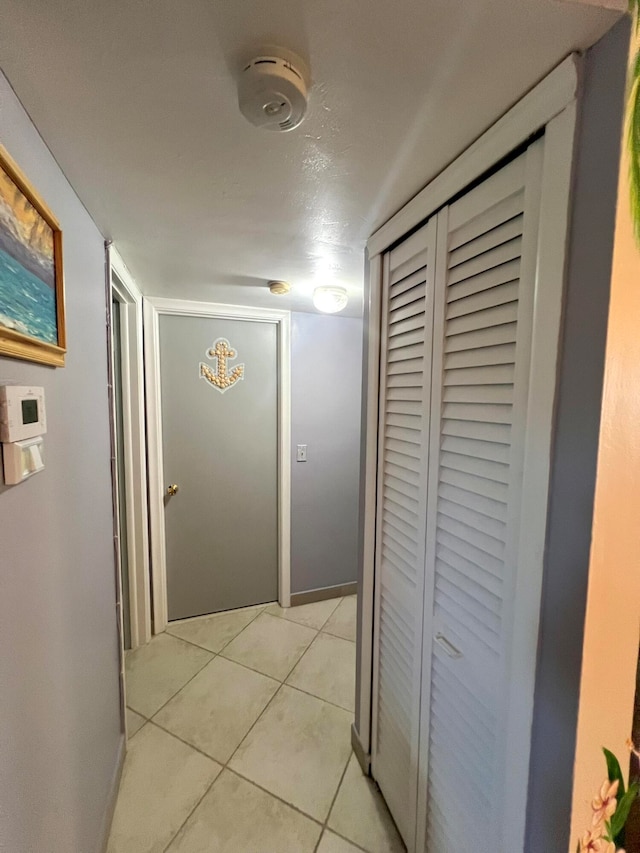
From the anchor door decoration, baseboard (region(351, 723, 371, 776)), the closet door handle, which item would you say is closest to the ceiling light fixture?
the anchor door decoration

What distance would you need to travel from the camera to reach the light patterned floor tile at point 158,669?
5.97 ft

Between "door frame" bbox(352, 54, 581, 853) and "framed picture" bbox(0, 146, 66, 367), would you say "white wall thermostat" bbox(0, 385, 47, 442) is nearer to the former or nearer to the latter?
"framed picture" bbox(0, 146, 66, 367)

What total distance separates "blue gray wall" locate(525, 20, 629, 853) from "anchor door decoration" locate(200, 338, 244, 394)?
2.07 metres

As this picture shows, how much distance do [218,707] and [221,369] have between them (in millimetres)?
1855

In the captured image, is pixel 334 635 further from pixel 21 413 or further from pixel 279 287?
pixel 21 413

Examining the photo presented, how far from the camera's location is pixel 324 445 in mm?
2660

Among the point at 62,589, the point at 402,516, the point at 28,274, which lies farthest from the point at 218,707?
the point at 28,274

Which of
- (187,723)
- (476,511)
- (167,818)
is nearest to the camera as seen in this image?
(476,511)

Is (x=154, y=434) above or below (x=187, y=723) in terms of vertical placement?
above

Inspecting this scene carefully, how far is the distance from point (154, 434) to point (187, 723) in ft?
4.88

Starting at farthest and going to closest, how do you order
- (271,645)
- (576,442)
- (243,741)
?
1. (271,645)
2. (243,741)
3. (576,442)

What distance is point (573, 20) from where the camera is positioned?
0.52 meters

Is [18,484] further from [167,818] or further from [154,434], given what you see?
[154,434]

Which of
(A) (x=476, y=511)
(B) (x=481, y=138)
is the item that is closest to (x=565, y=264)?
(B) (x=481, y=138)
